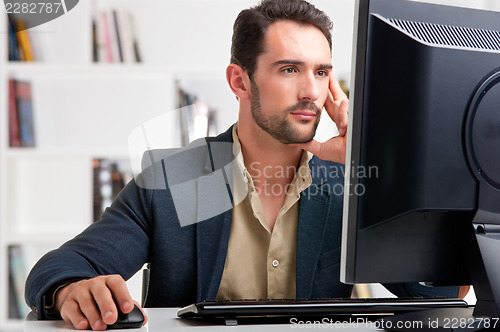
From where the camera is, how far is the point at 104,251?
1.17 m

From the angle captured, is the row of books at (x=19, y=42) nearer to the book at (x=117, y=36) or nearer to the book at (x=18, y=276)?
the book at (x=117, y=36)

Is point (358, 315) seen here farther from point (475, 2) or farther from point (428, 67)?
point (475, 2)

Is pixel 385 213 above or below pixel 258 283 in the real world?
above

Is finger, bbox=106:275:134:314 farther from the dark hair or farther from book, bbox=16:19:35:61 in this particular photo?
book, bbox=16:19:35:61

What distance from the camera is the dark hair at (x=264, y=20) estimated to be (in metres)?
1.49

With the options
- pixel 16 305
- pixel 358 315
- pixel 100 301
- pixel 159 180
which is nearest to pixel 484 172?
pixel 358 315

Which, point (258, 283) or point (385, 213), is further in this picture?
point (258, 283)

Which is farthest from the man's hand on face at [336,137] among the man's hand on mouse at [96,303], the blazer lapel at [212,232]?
the man's hand on mouse at [96,303]

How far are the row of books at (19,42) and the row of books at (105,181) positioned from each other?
550 mm

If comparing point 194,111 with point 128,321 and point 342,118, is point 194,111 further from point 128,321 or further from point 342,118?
point 128,321

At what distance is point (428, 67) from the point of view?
2.46 feet

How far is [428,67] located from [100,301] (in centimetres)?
58

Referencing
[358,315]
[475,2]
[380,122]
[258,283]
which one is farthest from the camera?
[475,2]

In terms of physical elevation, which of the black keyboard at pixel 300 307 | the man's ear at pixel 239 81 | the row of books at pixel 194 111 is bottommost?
the black keyboard at pixel 300 307
